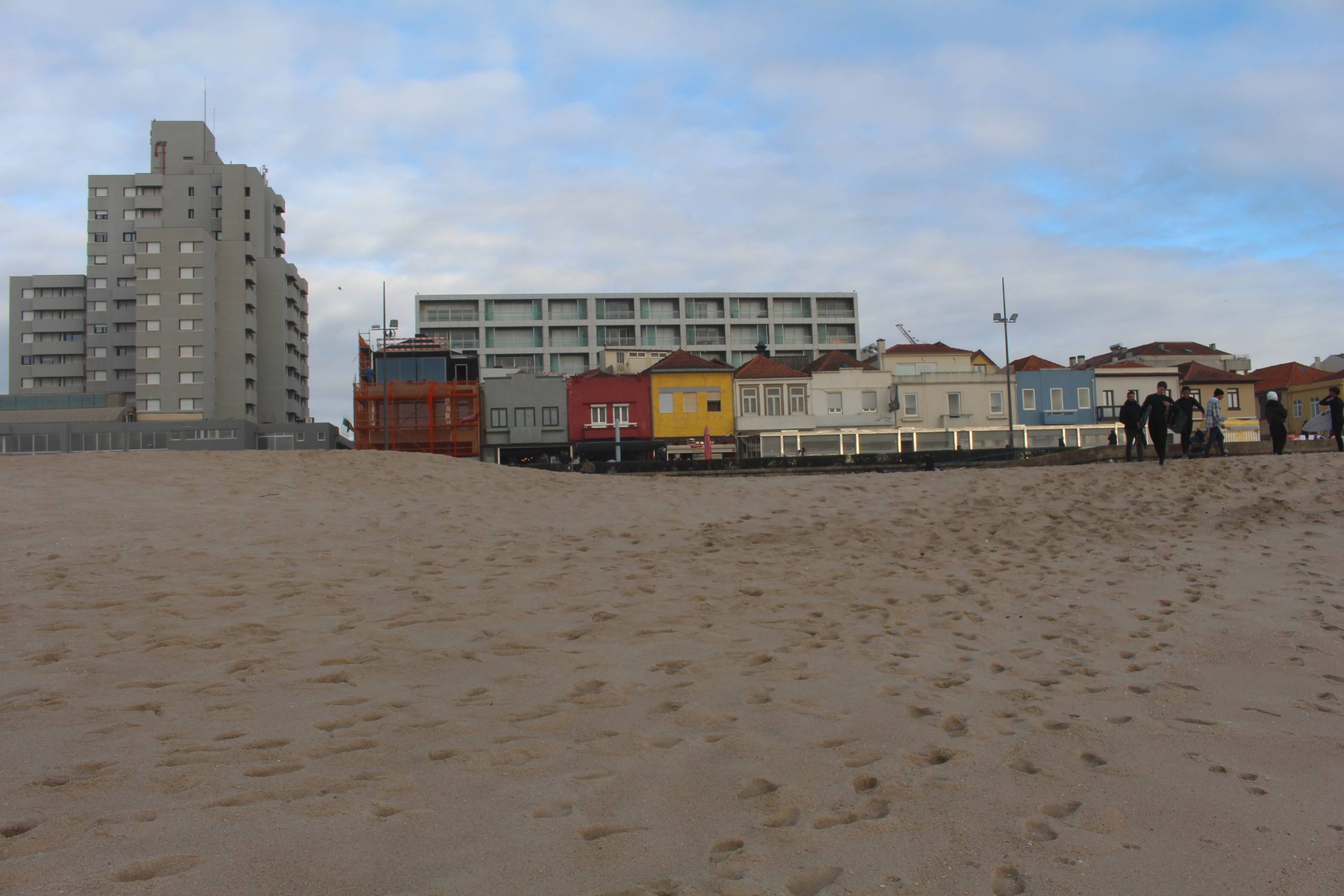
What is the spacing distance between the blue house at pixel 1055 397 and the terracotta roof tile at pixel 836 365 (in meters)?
10.1

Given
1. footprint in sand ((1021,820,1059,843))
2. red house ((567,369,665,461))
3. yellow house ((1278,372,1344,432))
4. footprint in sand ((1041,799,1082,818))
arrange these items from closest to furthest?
footprint in sand ((1021,820,1059,843))
footprint in sand ((1041,799,1082,818))
red house ((567,369,665,461))
yellow house ((1278,372,1344,432))

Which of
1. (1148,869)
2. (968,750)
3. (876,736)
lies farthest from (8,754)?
(1148,869)

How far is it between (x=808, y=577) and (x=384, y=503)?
7348mm

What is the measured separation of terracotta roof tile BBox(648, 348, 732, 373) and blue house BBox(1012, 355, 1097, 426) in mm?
19959

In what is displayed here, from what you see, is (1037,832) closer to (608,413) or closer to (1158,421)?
(1158,421)

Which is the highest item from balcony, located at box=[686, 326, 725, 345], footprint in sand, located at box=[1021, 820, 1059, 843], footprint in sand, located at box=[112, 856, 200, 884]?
balcony, located at box=[686, 326, 725, 345]

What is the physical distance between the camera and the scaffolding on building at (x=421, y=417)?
56.8m

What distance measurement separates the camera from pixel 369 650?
6895 millimetres

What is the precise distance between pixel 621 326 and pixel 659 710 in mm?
86853

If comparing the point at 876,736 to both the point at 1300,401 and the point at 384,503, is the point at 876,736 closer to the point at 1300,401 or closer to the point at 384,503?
the point at 384,503

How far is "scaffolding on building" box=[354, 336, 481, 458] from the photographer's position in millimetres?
56844

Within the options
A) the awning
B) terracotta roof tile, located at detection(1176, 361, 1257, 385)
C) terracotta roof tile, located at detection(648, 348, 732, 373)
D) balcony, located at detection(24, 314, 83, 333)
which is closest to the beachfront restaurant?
terracotta roof tile, located at detection(648, 348, 732, 373)

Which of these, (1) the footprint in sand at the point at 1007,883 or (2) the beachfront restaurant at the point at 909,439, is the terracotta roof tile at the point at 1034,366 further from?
(1) the footprint in sand at the point at 1007,883

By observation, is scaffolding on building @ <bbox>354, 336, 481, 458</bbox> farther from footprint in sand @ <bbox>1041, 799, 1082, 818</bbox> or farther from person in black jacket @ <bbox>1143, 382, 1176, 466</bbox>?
footprint in sand @ <bbox>1041, 799, 1082, 818</bbox>
